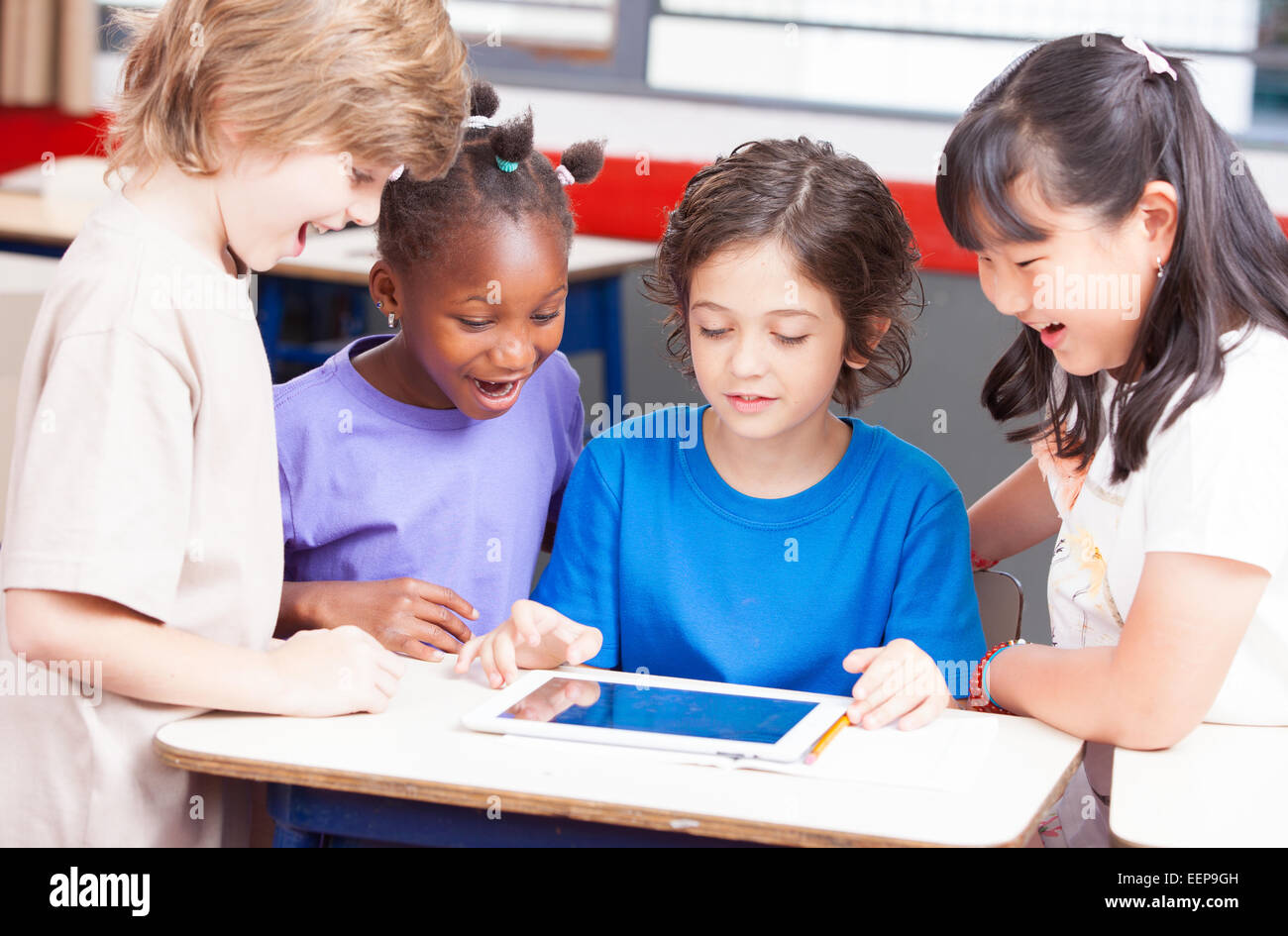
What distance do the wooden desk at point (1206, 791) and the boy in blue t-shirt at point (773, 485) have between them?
27cm

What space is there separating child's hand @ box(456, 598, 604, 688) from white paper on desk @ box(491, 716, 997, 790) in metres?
0.17

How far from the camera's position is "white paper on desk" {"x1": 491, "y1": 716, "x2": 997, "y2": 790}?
1051mm

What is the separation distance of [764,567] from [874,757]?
0.43 meters

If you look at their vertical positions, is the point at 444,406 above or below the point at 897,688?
above

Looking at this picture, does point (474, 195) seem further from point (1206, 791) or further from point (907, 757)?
point (1206, 791)

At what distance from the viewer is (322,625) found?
1.47 m

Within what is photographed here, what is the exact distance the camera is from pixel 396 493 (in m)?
1.60

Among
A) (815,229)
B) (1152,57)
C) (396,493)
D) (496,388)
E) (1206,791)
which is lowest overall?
(1206,791)

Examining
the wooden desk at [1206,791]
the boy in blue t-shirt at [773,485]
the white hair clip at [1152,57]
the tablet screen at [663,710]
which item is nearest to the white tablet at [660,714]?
the tablet screen at [663,710]

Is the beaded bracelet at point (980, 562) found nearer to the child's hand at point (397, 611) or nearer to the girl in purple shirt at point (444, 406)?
the girl in purple shirt at point (444, 406)

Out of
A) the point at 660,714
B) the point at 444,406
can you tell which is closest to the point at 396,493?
the point at 444,406

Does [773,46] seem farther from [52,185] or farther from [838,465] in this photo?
[838,465]

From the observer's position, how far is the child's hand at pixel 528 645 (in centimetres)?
128

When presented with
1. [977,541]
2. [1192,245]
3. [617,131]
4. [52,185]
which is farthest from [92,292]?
[617,131]
